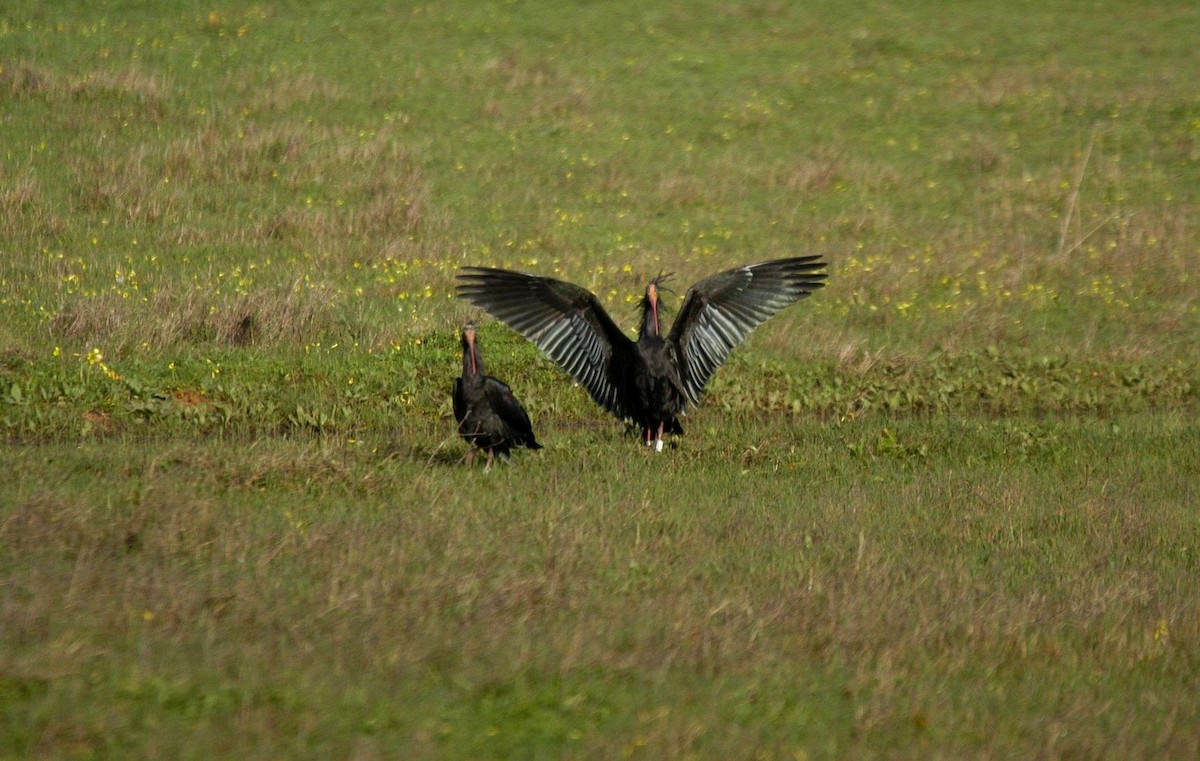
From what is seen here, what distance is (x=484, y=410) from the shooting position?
10258 mm

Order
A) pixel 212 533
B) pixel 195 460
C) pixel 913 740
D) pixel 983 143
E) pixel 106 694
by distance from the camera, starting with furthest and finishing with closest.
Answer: pixel 983 143, pixel 195 460, pixel 212 533, pixel 913 740, pixel 106 694

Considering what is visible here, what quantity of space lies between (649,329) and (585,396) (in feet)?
6.83

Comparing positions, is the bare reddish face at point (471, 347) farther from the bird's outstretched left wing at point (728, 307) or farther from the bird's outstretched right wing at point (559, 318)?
the bird's outstretched left wing at point (728, 307)

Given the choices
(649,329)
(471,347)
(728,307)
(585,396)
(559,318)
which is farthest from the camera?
(585,396)

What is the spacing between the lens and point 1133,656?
6.60 m

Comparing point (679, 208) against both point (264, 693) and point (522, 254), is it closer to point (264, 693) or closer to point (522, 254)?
point (522, 254)

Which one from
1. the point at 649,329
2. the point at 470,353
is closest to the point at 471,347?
the point at 470,353

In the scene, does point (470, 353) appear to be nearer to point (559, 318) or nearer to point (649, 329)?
point (559, 318)

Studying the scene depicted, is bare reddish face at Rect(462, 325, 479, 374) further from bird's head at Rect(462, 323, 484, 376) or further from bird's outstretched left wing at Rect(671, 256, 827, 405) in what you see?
bird's outstretched left wing at Rect(671, 256, 827, 405)

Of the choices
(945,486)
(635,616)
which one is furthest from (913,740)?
(945,486)

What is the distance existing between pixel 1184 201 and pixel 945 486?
13.0 m

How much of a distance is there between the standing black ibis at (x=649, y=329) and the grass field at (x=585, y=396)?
0.44m

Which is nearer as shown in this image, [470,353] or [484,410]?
[484,410]

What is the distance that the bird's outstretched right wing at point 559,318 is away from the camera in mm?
10703
